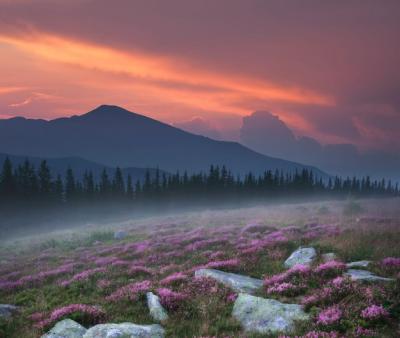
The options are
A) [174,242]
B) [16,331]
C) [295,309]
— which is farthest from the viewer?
[174,242]

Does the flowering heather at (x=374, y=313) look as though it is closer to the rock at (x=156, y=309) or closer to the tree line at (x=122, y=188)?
the rock at (x=156, y=309)

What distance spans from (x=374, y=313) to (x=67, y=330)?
763cm

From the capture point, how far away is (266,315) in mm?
9633

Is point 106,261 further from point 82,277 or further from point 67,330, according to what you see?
point 67,330

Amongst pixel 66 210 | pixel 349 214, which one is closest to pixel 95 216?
pixel 66 210

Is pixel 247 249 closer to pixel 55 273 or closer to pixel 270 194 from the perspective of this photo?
pixel 55 273

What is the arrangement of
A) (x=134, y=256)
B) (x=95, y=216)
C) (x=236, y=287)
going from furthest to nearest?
(x=95, y=216)
(x=134, y=256)
(x=236, y=287)

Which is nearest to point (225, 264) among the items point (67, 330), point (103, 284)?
point (103, 284)

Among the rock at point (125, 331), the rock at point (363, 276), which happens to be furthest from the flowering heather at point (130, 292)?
the rock at point (363, 276)

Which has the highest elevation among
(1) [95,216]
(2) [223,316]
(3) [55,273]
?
(2) [223,316]

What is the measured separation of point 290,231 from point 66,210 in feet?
265

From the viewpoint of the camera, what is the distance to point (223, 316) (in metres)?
10.4

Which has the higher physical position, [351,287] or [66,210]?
[351,287]

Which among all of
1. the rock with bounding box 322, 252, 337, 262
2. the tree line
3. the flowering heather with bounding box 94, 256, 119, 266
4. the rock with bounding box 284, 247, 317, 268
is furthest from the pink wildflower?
the tree line
